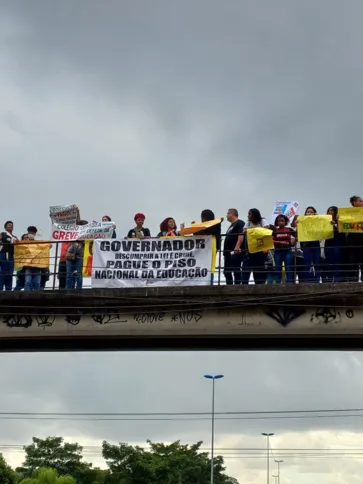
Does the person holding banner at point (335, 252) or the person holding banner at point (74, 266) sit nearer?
the person holding banner at point (335, 252)

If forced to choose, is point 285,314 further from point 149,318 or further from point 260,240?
point 149,318

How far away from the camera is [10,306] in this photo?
56.6 feet

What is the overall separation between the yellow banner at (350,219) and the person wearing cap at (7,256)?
7305 millimetres

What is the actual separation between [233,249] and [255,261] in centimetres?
55

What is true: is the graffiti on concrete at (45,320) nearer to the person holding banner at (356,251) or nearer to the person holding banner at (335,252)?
the person holding banner at (335,252)

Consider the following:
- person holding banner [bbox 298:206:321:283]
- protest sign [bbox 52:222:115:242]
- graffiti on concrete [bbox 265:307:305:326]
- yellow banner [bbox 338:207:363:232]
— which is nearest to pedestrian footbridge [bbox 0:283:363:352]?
graffiti on concrete [bbox 265:307:305:326]

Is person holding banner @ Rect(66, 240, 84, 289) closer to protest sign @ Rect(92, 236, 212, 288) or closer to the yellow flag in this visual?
protest sign @ Rect(92, 236, 212, 288)

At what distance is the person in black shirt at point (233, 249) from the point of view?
16531 millimetres

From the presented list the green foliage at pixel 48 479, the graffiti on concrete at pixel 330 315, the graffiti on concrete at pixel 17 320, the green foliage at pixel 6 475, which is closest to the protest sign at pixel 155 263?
the graffiti on concrete at pixel 17 320

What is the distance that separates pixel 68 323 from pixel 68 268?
1230mm

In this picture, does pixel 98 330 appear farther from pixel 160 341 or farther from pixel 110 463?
pixel 110 463

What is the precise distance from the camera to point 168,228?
1733cm

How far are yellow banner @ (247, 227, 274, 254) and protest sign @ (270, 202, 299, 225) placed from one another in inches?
71.0

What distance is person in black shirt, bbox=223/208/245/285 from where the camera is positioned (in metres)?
16.5
